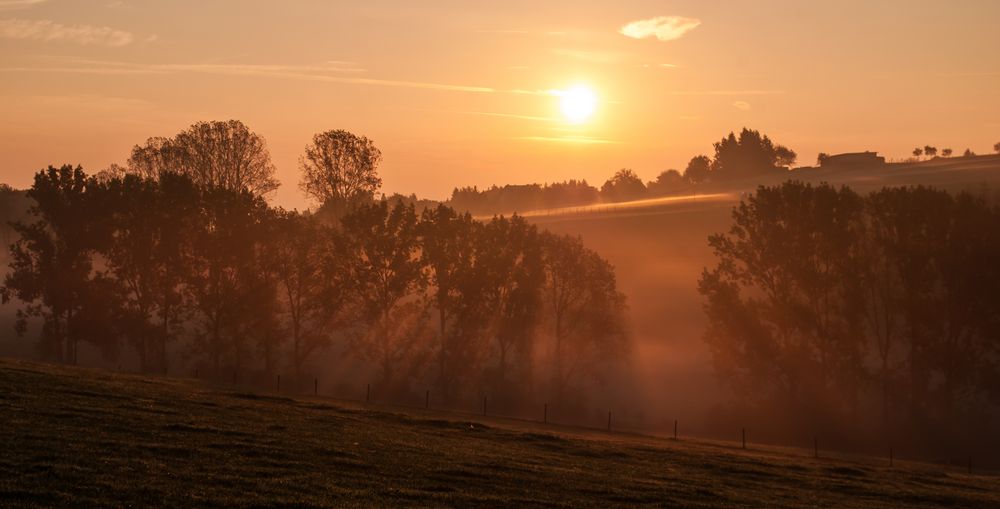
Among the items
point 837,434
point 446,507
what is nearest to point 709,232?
point 837,434

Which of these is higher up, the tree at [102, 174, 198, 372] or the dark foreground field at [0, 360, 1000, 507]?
the tree at [102, 174, 198, 372]

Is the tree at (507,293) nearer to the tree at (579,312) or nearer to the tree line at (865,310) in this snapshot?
the tree at (579,312)

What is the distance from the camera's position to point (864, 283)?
85250 millimetres

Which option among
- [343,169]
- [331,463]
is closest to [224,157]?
[343,169]

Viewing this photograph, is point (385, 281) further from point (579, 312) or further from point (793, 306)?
point (793, 306)

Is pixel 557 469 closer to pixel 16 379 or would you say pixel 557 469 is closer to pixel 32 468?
pixel 32 468

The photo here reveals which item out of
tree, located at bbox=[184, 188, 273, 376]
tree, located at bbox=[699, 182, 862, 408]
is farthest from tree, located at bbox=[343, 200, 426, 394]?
tree, located at bbox=[699, 182, 862, 408]

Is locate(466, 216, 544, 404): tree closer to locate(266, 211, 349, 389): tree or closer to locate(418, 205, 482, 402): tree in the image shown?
locate(418, 205, 482, 402): tree

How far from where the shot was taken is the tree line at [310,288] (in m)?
84.5

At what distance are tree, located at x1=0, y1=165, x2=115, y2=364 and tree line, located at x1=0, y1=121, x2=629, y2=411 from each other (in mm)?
116

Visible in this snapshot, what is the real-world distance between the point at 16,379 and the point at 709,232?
124 meters

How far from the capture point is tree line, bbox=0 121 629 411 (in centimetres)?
8450

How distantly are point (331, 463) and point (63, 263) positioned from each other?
198 feet

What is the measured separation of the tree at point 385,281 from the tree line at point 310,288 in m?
0.12
